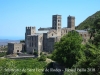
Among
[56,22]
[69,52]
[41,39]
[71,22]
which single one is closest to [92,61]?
[69,52]

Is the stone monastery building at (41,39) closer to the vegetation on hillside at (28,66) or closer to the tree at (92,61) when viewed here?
the vegetation on hillside at (28,66)

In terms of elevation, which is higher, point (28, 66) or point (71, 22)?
point (71, 22)

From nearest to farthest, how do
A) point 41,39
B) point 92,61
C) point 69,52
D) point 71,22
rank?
1. point 92,61
2. point 69,52
3. point 41,39
4. point 71,22

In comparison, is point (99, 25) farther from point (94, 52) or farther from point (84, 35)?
point (84, 35)

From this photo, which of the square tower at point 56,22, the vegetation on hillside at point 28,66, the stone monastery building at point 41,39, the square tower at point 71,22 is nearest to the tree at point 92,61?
the vegetation on hillside at point 28,66

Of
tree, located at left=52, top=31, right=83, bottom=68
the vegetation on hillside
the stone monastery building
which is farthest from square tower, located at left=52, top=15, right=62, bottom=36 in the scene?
tree, located at left=52, top=31, right=83, bottom=68

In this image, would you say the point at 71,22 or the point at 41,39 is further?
the point at 71,22

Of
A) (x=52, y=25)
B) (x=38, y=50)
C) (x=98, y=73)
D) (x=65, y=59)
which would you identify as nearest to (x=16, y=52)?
(x=38, y=50)

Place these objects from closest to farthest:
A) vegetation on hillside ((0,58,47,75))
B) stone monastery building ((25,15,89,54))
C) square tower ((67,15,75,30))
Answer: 1. vegetation on hillside ((0,58,47,75))
2. stone monastery building ((25,15,89,54))
3. square tower ((67,15,75,30))

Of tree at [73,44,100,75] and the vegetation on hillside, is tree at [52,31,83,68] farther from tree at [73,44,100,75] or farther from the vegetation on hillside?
tree at [73,44,100,75]

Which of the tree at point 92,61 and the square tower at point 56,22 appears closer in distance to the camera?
the tree at point 92,61

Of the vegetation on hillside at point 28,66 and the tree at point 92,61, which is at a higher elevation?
the tree at point 92,61

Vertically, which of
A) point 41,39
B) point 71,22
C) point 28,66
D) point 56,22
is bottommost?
point 28,66

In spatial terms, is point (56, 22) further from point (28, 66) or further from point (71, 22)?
point (28, 66)
